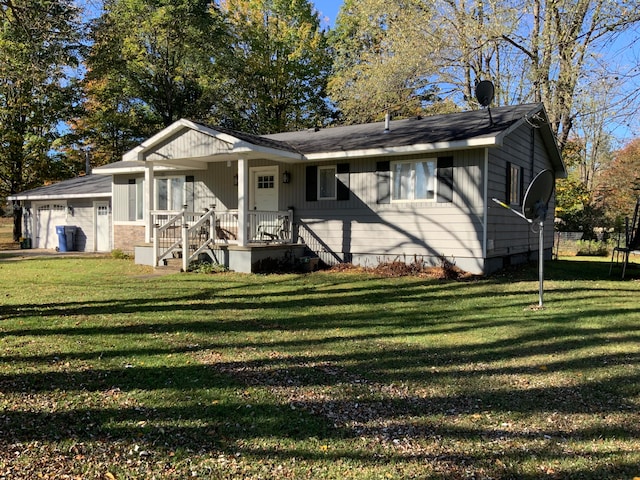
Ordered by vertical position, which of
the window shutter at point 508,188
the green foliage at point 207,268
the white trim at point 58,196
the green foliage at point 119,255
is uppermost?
the white trim at point 58,196

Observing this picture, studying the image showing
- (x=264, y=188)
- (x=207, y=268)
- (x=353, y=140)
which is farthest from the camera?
(x=264, y=188)

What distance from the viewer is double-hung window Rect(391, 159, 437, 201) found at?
1177 cm

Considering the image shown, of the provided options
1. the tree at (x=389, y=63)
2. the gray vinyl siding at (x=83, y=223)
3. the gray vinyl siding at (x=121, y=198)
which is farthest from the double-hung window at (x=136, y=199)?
the tree at (x=389, y=63)

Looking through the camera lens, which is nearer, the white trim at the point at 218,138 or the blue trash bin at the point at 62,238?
the white trim at the point at 218,138

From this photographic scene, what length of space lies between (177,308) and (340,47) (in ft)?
68.8

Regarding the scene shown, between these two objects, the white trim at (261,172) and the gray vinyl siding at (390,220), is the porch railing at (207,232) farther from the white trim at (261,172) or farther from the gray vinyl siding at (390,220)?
the white trim at (261,172)

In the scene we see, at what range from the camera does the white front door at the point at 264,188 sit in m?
14.2

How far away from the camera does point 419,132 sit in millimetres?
12477

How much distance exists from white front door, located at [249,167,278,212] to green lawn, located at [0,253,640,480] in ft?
20.4

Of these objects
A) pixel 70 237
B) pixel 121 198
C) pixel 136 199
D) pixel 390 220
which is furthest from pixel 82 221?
pixel 390 220

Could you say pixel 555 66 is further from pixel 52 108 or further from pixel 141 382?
pixel 52 108

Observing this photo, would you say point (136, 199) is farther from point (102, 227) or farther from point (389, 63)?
point (389, 63)

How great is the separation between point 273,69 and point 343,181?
61.6 ft

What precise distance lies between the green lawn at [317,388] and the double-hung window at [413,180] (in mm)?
4160
